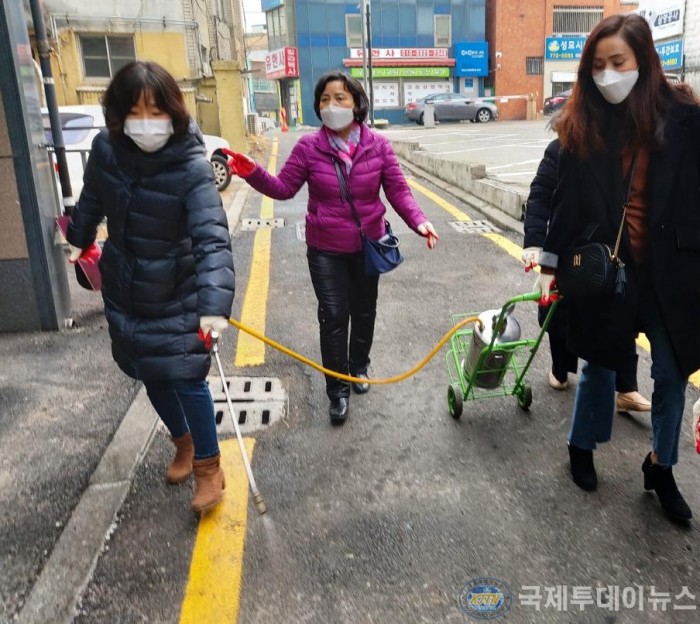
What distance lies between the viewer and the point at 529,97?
127ft

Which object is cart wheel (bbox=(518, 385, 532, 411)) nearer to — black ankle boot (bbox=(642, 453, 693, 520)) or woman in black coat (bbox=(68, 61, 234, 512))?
black ankle boot (bbox=(642, 453, 693, 520))

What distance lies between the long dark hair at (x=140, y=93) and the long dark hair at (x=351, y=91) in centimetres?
110

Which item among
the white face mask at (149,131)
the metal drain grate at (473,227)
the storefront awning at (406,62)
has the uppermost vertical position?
the storefront awning at (406,62)

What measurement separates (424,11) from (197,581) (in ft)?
139

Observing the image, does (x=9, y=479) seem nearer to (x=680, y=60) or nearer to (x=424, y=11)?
(x=680, y=60)

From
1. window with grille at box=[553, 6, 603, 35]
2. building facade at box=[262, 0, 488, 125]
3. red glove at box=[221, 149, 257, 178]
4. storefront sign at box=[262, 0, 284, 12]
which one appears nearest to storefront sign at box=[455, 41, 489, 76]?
Answer: building facade at box=[262, 0, 488, 125]

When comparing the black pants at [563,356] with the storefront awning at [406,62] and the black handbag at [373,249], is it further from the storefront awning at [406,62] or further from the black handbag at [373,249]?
the storefront awning at [406,62]

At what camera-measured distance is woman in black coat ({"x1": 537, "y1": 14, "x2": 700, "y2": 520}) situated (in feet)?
7.86

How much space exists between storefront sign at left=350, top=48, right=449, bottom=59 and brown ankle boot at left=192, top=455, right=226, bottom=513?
39.8 meters

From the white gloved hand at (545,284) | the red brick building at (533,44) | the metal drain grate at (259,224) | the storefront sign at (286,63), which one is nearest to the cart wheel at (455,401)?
the white gloved hand at (545,284)

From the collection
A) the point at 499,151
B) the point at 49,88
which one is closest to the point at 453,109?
the point at 499,151

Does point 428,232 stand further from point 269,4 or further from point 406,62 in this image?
point 269,4

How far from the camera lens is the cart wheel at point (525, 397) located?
11.6ft

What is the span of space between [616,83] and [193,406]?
83.9 inches
